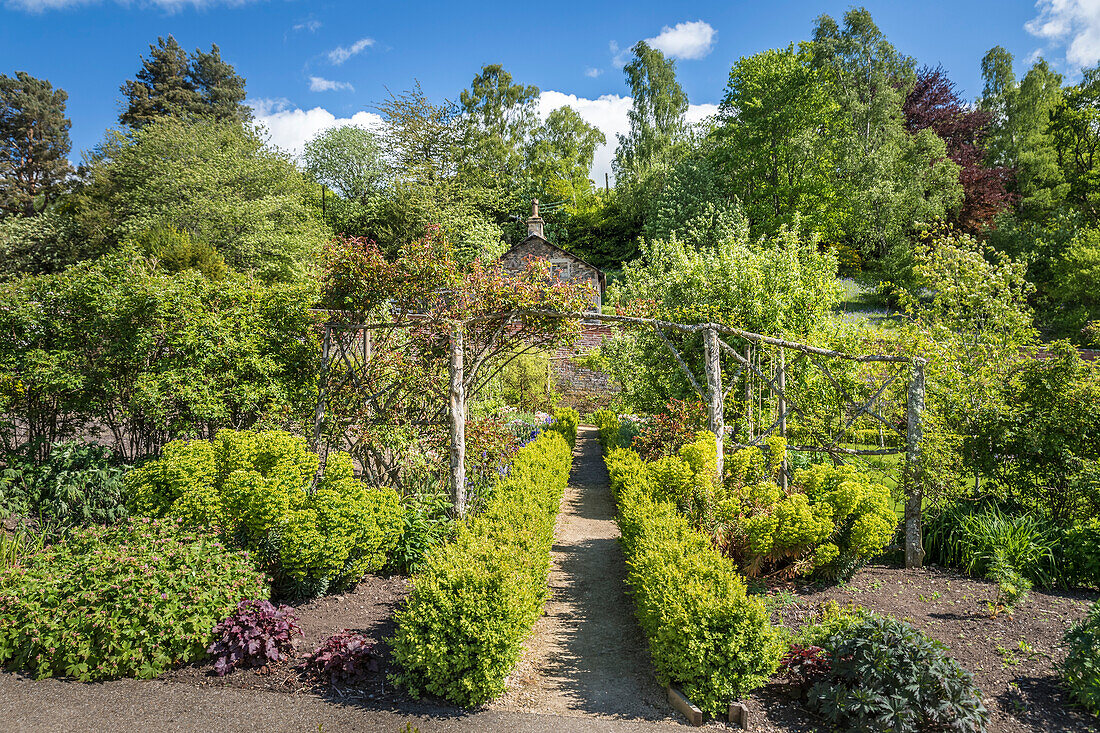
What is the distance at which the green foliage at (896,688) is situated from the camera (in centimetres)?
342

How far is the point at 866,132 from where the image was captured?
2975cm

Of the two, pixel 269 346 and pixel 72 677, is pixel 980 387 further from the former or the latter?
pixel 72 677

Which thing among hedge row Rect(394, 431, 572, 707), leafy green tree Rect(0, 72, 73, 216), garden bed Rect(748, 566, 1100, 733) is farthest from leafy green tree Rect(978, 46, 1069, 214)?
leafy green tree Rect(0, 72, 73, 216)

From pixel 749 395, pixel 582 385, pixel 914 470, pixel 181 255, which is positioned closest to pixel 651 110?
pixel 582 385

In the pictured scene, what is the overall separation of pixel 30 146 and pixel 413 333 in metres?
41.3

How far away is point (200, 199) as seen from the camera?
23156 mm

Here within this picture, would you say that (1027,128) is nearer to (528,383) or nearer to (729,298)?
(528,383)

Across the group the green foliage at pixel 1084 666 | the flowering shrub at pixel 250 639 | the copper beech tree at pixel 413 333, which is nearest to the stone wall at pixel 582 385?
the copper beech tree at pixel 413 333

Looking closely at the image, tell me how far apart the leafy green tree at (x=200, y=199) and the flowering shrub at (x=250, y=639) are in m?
19.0

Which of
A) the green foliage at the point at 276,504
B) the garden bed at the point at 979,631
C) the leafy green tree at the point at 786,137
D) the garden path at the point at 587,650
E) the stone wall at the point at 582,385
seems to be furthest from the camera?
the leafy green tree at the point at 786,137

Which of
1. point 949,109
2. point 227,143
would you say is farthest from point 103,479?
point 949,109

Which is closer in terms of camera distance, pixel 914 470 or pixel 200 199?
pixel 914 470

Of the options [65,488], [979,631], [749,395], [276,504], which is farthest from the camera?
[749,395]

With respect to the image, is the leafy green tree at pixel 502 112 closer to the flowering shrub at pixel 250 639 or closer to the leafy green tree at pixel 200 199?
the leafy green tree at pixel 200 199
